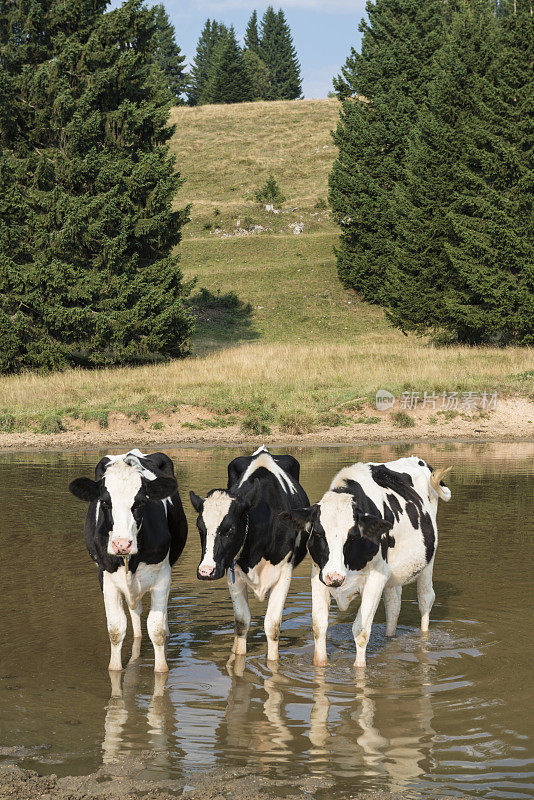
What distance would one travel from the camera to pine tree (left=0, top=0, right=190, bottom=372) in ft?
124

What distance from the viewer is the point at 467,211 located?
144 ft

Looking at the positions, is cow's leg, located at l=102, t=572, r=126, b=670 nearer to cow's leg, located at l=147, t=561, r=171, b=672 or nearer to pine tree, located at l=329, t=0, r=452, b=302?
cow's leg, located at l=147, t=561, r=171, b=672

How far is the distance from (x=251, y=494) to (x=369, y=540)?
1.20 meters

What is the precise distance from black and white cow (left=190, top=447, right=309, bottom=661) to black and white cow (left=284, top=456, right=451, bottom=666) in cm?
46

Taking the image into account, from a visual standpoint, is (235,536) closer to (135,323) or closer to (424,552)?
(424,552)

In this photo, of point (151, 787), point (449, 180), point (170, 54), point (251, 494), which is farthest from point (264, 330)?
point (170, 54)

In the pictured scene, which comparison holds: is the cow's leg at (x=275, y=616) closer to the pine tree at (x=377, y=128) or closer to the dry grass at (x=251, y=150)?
the pine tree at (x=377, y=128)

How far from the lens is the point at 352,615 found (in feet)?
35.4

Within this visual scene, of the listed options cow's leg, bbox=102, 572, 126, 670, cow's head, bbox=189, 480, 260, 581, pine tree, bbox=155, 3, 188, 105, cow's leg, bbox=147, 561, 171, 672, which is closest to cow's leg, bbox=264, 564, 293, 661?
cow's head, bbox=189, 480, 260, 581

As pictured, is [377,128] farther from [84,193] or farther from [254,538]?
[254,538]

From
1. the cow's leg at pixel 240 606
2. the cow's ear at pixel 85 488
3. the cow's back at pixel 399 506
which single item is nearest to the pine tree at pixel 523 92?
the cow's back at pixel 399 506

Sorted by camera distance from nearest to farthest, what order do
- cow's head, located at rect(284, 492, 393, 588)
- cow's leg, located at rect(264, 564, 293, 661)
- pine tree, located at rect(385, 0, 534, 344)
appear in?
cow's head, located at rect(284, 492, 393, 588)
cow's leg, located at rect(264, 564, 293, 661)
pine tree, located at rect(385, 0, 534, 344)

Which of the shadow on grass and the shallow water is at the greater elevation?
the shadow on grass

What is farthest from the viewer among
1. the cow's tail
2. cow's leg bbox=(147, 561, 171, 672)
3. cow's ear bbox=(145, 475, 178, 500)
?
the cow's tail
